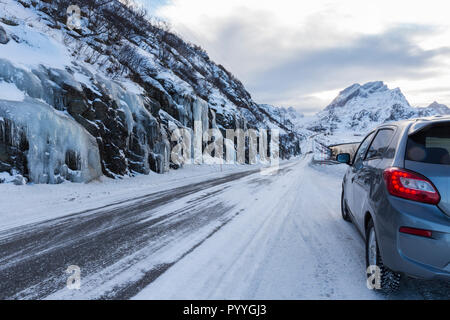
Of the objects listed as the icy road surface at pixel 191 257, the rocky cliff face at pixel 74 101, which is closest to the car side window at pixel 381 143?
the icy road surface at pixel 191 257

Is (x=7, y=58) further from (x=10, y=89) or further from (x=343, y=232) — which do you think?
(x=343, y=232)

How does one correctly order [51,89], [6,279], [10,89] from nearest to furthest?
[6,279]
[10,89]
[51,89]

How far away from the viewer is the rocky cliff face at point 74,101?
28.6ft

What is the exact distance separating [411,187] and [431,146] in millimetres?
528

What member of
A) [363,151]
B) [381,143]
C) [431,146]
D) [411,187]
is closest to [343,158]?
[363,151]

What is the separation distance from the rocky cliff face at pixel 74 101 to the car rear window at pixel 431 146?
1042 centimetres

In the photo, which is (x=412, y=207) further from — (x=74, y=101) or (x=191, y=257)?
(x=74, y=101)

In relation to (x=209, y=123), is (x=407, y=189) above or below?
below

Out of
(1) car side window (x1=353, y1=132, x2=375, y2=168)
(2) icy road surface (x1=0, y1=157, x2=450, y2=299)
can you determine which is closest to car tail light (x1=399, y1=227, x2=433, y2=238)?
(2) icy road surface (x1=0, y1=157, x2=450, y2=299)

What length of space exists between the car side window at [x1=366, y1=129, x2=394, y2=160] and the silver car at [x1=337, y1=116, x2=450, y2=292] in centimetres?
18

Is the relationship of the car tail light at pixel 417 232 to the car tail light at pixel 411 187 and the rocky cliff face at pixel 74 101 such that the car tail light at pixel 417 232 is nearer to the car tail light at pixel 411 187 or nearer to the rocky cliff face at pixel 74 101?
the car tail light at pixel 411 187

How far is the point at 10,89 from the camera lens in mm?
8812
